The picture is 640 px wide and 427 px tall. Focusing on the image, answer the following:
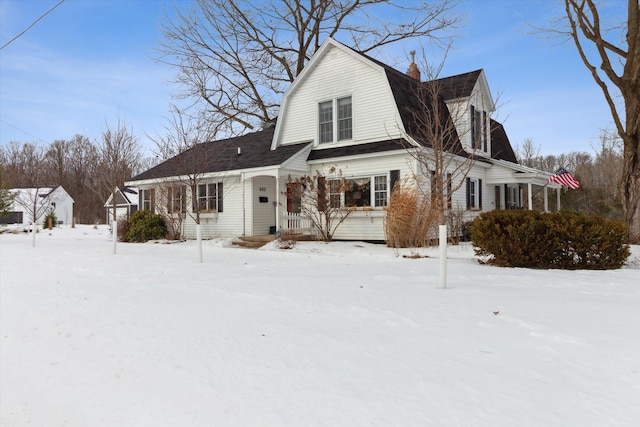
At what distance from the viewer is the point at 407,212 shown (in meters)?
11.9

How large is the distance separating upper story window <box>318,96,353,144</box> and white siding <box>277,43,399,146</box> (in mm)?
226

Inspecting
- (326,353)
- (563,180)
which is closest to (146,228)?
(326,353)

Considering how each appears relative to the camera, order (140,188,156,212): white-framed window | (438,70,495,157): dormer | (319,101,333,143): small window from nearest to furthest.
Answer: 1. (319,101,333,143): small window
2. (438,70,495,157): dormer
3. (140,188,156,212): white-framed window

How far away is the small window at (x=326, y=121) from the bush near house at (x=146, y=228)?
27.2ft

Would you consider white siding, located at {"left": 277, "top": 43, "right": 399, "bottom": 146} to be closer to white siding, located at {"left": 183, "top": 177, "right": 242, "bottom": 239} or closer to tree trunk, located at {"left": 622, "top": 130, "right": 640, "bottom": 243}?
white siding, located at {"left": 183, "top": 177, "right": 242, "bottom": 239}

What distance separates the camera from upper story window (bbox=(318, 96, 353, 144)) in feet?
50.6

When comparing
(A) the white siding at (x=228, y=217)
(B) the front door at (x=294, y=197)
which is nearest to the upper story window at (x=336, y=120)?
(B) the front door at (x=294, y=197)

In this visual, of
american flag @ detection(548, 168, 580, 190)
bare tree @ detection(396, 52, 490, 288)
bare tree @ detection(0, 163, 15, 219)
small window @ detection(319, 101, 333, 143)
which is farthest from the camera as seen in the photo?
bare tree @ detection(0, 163, 15, 219)

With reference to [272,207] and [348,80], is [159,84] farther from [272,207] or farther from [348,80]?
[348,80]

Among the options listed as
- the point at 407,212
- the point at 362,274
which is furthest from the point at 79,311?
the point at 407,212

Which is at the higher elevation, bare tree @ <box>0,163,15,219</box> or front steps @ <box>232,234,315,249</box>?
bare tree @ <box>0,163,15,219</box>

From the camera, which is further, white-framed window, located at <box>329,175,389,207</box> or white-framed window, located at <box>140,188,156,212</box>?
white-framed window, located at <box>140,188,156,212</box>

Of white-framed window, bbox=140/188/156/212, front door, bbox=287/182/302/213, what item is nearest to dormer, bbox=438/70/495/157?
front door, bbox=287/182/302/213

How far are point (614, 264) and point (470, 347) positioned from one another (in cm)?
621
